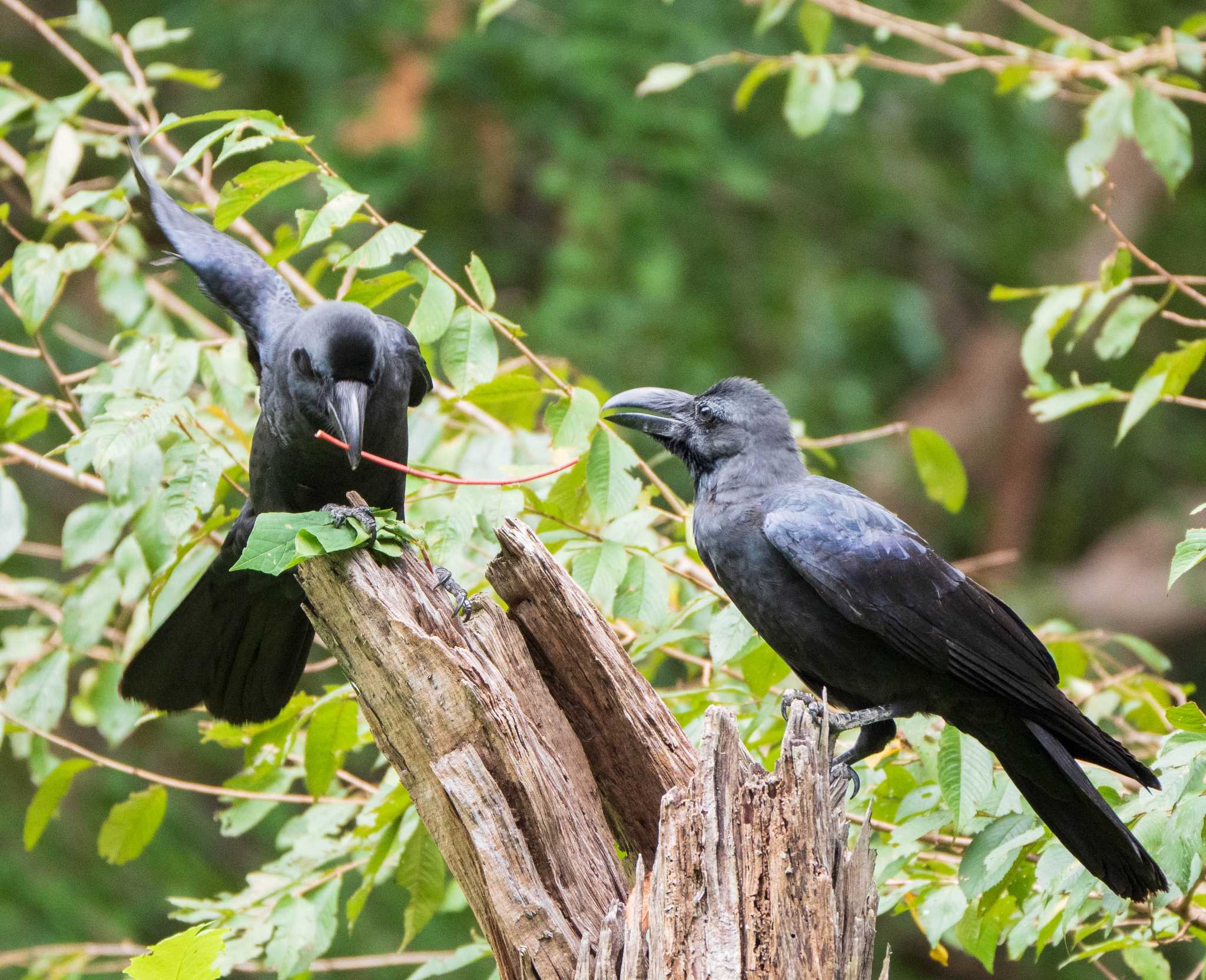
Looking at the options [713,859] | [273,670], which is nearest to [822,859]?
[713,859]

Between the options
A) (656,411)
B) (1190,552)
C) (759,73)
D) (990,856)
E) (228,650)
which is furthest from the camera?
(759,73)

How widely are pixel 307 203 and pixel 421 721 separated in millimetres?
6750

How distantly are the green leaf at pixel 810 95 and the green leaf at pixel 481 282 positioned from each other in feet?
4.77

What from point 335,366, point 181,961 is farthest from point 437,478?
point 181,961

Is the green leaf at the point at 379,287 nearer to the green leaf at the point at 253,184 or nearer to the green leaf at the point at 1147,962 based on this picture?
the green leaf at the point at 253,184

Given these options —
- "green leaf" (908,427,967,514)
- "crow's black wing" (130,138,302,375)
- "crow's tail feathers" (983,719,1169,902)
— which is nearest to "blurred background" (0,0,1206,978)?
"crow's black wing" (130,138,302,375)

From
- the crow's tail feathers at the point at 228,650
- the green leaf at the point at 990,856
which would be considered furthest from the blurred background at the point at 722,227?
the green leaf at the point at 990,856

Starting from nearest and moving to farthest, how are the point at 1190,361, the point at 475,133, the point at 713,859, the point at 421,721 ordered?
1. the point at 713,859
2. the point at 421,721
3. the point at 1190,361
4. the point at 475,133

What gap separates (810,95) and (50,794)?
323cm

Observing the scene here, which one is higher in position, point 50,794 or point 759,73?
point 759,73

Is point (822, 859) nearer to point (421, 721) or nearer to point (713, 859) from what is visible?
point (713, 859)

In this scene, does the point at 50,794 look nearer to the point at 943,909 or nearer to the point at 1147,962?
the point at 943,909

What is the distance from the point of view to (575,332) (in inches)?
339

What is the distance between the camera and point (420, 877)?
339 centimetres
